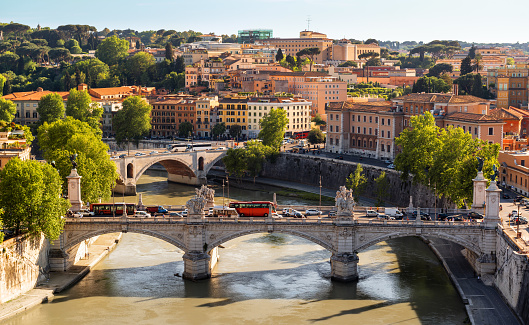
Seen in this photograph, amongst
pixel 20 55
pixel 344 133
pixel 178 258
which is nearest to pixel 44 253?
pixel 178 258

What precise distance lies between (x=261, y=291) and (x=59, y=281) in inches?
371

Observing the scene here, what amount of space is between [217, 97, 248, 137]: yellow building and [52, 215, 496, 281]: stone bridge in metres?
53.3

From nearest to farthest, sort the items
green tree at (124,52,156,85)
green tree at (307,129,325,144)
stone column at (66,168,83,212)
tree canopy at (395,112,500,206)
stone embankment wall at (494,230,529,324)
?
stone embankment wall at (494,230,529,324), stone column at (66,168,83,212), tree canopy at (395,112,500,206), green tree at (307,129,325,144), green tree at (124,52,156,85)

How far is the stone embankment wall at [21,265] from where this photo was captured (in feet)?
133

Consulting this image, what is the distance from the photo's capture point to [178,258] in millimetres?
49812

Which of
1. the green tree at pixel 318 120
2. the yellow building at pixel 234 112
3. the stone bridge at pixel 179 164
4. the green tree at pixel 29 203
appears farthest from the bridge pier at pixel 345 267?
the green tree at pixel 318 120

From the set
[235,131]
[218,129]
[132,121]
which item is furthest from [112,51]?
[235,131]

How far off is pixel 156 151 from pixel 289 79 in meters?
34.6

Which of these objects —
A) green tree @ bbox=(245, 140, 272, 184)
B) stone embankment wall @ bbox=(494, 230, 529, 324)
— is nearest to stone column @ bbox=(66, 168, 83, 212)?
stone embankment wall @ bbox=(494, 230, 529, 324)

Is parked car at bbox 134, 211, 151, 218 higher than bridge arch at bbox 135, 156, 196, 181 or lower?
higher

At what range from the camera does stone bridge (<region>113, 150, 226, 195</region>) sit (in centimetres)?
7531

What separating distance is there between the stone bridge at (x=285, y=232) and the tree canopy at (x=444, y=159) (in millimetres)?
7199

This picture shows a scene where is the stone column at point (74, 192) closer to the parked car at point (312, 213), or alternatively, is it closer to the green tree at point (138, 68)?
the parked car at point (312, 213)

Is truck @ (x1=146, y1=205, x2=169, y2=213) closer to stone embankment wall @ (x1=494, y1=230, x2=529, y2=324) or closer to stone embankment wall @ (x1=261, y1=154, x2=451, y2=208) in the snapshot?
stone embankment wall @ (x1=494, y1=230, x2=529, y2=324)
